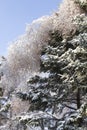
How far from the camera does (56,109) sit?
822 cm

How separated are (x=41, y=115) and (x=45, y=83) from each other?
746mm

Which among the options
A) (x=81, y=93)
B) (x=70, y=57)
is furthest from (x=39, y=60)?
(x=70, y=57)

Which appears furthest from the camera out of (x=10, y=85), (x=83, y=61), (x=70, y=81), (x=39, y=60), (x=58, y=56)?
(x=10, y=85)

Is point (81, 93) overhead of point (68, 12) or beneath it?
beneath

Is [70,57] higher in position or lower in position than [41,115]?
higher

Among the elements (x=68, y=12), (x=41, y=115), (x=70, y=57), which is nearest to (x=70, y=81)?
(x=70, y=57)

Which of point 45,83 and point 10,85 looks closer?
point 45,83

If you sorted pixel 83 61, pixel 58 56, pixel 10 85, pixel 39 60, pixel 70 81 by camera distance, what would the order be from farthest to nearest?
1. pixel 10 85
2. pixel 39 60
3. pixel 58 56
4. pixel 70 81
5. pixel 83 61

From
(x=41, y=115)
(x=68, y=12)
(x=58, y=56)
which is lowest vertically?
(x=41, y=115)

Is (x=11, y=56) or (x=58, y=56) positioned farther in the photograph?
(x=11, y=56)

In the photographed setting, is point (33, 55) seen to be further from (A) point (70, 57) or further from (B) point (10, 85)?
(A) point (70, 57)

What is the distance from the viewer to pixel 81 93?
8211 mm

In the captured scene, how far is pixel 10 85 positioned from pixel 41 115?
1817mm

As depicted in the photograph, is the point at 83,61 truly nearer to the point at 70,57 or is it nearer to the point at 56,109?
the point at 70,57
